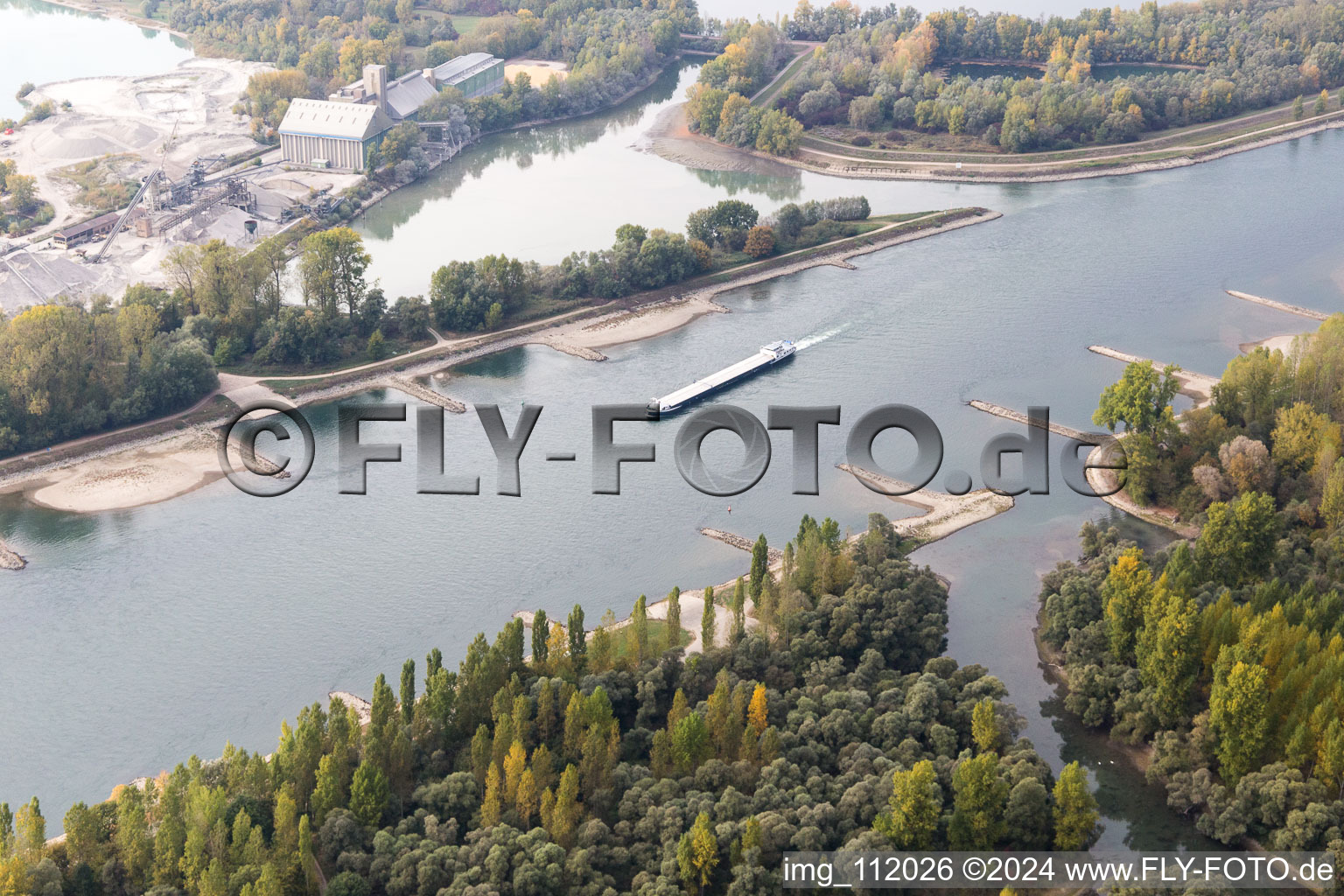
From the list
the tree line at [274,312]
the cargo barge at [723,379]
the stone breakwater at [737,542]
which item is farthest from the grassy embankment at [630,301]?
the stone breakwater at [737,542]

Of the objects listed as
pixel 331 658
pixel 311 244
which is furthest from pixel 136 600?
pixel 311 244

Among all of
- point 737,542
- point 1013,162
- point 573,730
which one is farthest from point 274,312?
point 1013,162

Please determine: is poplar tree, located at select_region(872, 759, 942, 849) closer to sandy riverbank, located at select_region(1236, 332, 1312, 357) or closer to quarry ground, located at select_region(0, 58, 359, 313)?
sandy riverbank, located at select_region(1236, 332, 1312, 357)

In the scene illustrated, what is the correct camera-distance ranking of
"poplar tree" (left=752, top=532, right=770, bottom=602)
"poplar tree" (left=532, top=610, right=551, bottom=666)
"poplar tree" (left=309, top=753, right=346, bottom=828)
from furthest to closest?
"poplar tree" (left=752, top=532, right=770, bottom=602), "poplar tree" (left=532, top=610, right=551, bottom=666), "poplar tree" (left=309, top=753, right=346, bottom=828)

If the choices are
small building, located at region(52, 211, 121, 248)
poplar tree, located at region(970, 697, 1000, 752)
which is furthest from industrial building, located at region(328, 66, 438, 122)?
poplar tree, located at region(970, 697, 1000, 752)

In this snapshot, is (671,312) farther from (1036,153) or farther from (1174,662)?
(1174,662)

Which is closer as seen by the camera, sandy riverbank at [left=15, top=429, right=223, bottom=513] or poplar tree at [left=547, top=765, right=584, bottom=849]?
poplar tree at [left=547, top=765, right=584, bottom=849]

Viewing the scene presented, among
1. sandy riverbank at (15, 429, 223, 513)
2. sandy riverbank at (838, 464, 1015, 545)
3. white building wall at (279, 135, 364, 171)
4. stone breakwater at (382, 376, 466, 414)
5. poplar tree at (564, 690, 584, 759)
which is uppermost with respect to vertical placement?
white building wall at (279, 135, 364, 171)
